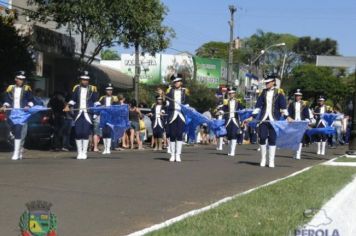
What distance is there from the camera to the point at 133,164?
1395cm

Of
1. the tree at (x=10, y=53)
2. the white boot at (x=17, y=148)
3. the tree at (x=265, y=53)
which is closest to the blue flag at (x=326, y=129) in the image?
the tree at (x=10, y=53)

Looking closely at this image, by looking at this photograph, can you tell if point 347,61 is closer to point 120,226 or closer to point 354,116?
point 354,116


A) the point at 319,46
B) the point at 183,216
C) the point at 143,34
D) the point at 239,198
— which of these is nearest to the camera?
the point at 183,216

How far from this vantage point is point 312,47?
101 metres

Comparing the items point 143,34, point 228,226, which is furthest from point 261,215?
point 143,34

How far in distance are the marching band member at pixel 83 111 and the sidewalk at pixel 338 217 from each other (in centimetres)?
730

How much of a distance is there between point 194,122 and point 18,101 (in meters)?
5.22

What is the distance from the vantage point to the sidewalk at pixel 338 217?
5875 mm

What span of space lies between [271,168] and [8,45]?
8743 millimetres

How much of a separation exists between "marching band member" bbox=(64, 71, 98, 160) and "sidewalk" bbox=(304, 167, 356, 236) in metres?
7.30

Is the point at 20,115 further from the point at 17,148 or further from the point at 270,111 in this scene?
the point at 270,111

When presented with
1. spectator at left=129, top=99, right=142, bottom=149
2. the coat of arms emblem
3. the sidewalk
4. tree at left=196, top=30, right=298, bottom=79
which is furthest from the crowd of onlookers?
tree at left=196, top=30, right=298, bottom=79

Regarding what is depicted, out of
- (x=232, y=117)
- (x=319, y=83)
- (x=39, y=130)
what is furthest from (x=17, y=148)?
(x=319, y=83)

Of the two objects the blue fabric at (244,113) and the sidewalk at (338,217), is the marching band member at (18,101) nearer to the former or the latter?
the blue fabric at (244,113)
